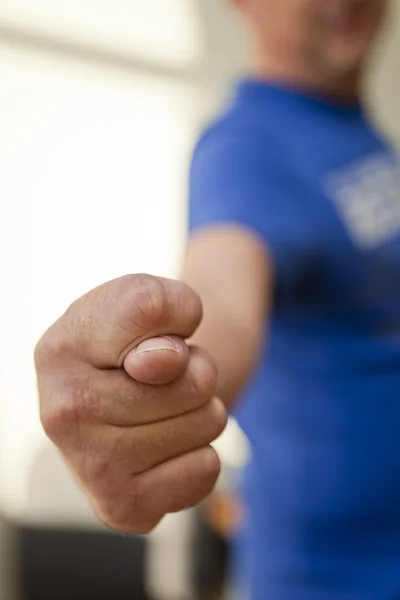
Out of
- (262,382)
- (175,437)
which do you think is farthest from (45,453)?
(175,437)

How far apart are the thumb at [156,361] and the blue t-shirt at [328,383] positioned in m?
0.26

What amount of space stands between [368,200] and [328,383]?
0.47ft

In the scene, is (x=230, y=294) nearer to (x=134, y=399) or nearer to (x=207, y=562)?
(x=134, y=399)

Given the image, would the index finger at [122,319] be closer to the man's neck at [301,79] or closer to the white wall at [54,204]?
the white wall at [54,204]

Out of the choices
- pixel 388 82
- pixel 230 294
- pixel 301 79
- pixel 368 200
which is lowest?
pixel 230 294

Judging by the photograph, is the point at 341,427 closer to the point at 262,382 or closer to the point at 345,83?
the point at 262,382

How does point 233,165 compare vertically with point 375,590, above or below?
above

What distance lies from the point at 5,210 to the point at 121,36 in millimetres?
553

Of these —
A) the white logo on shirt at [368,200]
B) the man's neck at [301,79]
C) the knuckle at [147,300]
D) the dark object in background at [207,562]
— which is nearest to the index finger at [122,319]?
the knuckle at [147,300]

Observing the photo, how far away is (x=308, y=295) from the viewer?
457 mm

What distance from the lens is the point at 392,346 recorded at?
0.49m

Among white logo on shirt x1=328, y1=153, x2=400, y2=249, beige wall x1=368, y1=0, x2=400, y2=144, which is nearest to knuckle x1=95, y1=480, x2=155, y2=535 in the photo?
white logo on shirt x1=328, y1=153, x2=400, y2=249

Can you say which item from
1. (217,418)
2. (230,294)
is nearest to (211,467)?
(217,418)

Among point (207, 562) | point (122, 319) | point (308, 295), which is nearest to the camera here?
point (122, 319)
